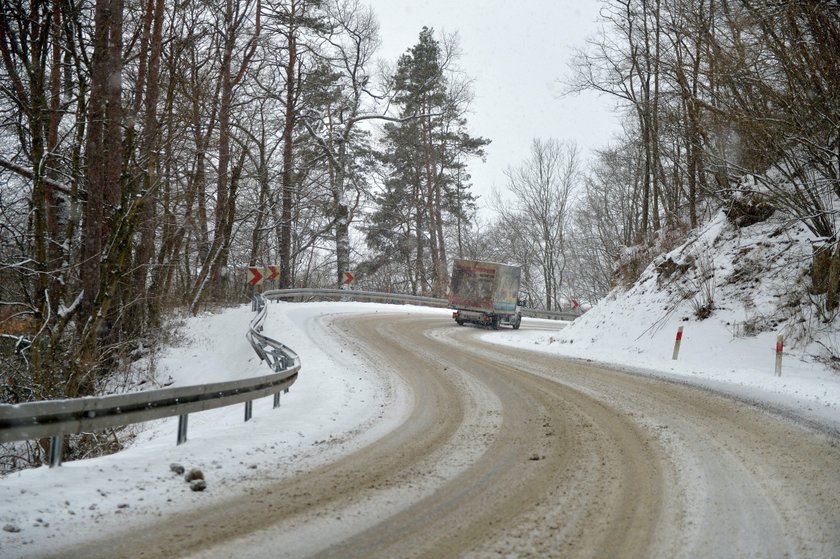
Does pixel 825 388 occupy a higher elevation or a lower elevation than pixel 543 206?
lower

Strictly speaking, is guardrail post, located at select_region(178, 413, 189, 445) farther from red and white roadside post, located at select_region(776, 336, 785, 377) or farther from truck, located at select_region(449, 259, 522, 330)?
truck, located at select_region(449, 259, 522, 330)

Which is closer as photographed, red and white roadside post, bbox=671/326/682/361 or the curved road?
the curved road

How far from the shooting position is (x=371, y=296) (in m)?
32.6

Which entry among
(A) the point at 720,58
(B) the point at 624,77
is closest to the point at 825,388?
(A) the point at 720,58

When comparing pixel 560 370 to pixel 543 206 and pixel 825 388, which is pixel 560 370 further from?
pixel 543 206

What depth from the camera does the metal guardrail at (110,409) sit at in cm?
423

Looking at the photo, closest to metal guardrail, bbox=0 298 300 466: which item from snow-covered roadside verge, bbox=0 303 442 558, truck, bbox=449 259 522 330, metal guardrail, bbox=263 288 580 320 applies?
snow-covered roadside verge, bbox=0 303 442 558

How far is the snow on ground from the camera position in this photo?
4223mm

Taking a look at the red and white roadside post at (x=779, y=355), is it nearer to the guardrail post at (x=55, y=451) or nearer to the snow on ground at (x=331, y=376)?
the snow on ground at (x=331, y=376)

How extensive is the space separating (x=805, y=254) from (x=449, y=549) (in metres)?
13.2

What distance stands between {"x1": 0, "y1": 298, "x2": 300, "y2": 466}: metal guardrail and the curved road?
4.34 ft

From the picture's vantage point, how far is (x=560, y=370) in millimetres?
12492

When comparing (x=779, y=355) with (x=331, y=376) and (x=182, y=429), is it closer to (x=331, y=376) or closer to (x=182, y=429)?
(x=331, y=376)

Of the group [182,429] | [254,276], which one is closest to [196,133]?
[254,276]
